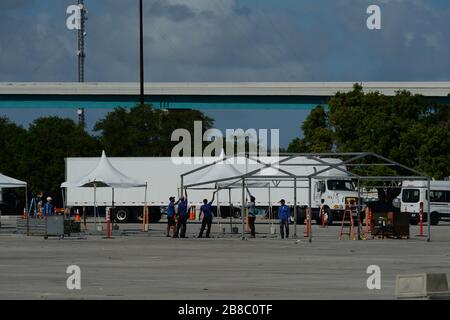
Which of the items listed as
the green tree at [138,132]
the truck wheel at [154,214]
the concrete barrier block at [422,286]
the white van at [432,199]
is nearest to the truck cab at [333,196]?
the white van at [432,199]

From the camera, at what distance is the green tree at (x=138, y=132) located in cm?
9912

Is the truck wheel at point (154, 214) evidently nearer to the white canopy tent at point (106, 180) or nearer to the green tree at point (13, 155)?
the white canopy tent at point (106, 180)

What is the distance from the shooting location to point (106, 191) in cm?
6969

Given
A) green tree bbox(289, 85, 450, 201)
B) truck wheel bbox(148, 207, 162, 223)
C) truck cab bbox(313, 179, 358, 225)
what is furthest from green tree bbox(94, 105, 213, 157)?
truck cab bbox(313, 179, 358, 225)

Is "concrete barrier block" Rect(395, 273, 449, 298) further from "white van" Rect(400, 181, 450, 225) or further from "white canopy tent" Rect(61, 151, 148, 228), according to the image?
"white van" Rect(400, 181, 450, 225)

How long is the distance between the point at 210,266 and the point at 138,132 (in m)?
70.1

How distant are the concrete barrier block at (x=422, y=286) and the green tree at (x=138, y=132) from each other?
78788 millimetres

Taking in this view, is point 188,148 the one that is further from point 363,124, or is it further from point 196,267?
point 196,267

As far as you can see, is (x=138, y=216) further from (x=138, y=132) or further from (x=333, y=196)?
(x=138, y=132)

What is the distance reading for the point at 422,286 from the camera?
18.8m

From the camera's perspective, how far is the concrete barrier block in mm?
18672

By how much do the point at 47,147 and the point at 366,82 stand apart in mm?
26189
